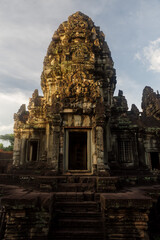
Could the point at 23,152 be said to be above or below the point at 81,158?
above

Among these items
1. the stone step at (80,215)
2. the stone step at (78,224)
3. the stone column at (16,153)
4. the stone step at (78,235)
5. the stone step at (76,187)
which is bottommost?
the stone step at (78,235)

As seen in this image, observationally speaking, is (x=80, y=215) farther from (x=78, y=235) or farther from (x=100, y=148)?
(x=100, y=148)

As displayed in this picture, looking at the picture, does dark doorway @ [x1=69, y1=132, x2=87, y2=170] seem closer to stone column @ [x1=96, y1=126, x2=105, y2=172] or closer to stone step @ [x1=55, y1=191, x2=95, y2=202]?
stone column @ [x1=96, y1=126, x2=105, y2=172]

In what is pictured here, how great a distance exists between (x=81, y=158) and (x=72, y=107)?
19.5 ft

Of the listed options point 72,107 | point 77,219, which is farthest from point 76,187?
point 72,107

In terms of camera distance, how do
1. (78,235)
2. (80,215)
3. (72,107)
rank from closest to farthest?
(78,235)
(80,215)
(72,107)

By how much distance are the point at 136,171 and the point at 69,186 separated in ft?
16.4

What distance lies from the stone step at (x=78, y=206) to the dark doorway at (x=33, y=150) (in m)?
6.20

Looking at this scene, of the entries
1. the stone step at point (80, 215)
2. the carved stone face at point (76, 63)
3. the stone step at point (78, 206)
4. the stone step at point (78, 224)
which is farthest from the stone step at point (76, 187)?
the carved stone face at point (76, 63)

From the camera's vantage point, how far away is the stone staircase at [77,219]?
398 centimetres

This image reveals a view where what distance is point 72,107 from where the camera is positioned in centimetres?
735

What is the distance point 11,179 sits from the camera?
295 inches

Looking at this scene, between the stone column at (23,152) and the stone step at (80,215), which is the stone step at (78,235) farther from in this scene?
the stone column at (23,152)

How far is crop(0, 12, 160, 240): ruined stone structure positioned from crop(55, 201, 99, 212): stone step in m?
0.03
